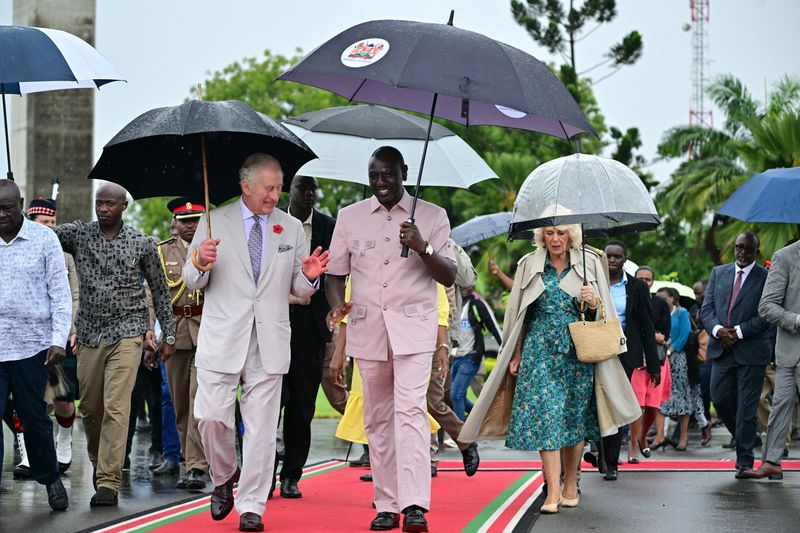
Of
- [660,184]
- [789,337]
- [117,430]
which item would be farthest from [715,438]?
[660,184]

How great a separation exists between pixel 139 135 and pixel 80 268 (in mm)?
1840

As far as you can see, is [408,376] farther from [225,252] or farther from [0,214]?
[0,214]

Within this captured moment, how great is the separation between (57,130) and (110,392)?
12943 mm

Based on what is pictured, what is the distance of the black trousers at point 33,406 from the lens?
8.48m

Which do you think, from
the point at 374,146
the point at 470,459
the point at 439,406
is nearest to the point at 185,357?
the point at 439,406

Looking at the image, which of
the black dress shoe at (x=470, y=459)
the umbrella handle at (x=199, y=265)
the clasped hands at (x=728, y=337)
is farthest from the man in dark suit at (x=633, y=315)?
the umbrella handle at (x=199, y=265)

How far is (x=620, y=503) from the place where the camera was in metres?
9.71

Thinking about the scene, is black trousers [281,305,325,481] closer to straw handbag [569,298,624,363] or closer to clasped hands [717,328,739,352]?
straw handbag [569,298,624,363]

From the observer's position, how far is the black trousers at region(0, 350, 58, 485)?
8.48m

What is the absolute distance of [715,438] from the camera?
1752cm

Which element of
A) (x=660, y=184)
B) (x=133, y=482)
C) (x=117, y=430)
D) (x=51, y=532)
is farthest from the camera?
(x=660, y=184)

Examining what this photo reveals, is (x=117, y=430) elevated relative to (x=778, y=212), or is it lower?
lower

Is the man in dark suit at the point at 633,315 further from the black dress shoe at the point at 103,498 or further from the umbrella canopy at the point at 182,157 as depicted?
the black dress shoe at the point at 103,498

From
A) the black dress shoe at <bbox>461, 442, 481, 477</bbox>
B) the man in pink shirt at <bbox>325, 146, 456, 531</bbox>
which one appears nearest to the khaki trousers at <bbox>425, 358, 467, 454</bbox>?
the black dress shoe at <bbox>461, 442, 481, 477</bbox>
